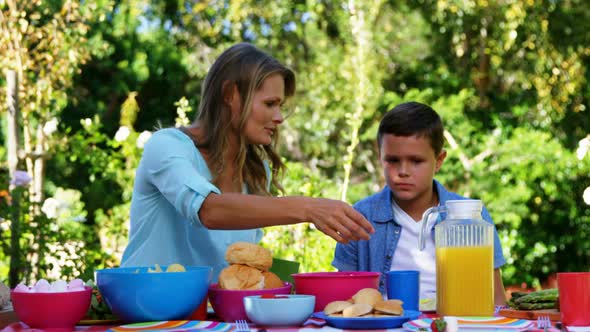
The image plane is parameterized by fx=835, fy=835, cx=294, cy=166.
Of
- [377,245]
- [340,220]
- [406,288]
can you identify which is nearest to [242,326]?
[340,220]

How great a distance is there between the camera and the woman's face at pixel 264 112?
2402 millimetres

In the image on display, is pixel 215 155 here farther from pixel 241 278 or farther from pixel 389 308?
pixel 389 308

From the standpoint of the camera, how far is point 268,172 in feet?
8.96

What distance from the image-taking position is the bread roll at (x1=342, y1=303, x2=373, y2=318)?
1557mm

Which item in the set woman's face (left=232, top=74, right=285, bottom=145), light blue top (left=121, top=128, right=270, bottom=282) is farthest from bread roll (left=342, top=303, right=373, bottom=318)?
woman's face (left=232, top=74, right=285, bottom=145)

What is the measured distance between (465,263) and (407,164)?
2.89 ft

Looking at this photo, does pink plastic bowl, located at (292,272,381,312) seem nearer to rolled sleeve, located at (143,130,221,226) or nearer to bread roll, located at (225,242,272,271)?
bread roll, located at (225,242,272,271)

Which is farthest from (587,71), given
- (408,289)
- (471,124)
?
(408,289)

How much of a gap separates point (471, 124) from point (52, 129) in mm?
4399

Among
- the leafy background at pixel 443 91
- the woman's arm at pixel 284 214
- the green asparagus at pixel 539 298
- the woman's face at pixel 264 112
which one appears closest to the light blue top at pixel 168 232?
the woman's face at pixel 264 112

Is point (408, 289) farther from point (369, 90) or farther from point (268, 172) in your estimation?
point (369, 90)

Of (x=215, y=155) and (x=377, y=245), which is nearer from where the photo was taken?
(x=215, y=155)

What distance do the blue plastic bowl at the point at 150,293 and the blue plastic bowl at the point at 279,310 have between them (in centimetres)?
14

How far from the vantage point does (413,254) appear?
103 inches
